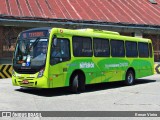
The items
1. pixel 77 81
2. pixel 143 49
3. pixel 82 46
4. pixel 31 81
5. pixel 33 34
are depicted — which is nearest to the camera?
pixel 31 81

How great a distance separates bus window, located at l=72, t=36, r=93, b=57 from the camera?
45.5 ft

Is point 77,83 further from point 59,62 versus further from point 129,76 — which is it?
point 129,76

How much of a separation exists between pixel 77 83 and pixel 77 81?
9cm

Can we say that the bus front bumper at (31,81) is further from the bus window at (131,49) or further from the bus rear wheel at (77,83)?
the bus window at (131,49)

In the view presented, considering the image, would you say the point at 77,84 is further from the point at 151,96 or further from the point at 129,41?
the point at 129,41

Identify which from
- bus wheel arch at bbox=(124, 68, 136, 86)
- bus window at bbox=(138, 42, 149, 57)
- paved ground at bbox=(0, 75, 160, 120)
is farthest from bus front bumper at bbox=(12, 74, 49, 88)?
→ bus window at bbox=(138, 42, 149, 57)

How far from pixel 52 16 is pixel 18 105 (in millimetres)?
16787

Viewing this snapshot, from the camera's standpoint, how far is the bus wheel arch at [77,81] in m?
13.7

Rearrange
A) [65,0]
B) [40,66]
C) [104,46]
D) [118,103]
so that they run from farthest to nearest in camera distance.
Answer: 1. [65,0]
2. [104,46]
3. [40,66]
4. [118,103]

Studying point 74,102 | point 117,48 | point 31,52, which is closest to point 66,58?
point 31,52

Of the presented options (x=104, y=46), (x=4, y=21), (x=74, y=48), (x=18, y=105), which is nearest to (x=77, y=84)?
(x=74, y=48)

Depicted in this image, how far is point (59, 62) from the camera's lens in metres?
13.0

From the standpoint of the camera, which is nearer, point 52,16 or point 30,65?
point 30,65

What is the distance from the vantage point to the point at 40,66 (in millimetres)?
12500
